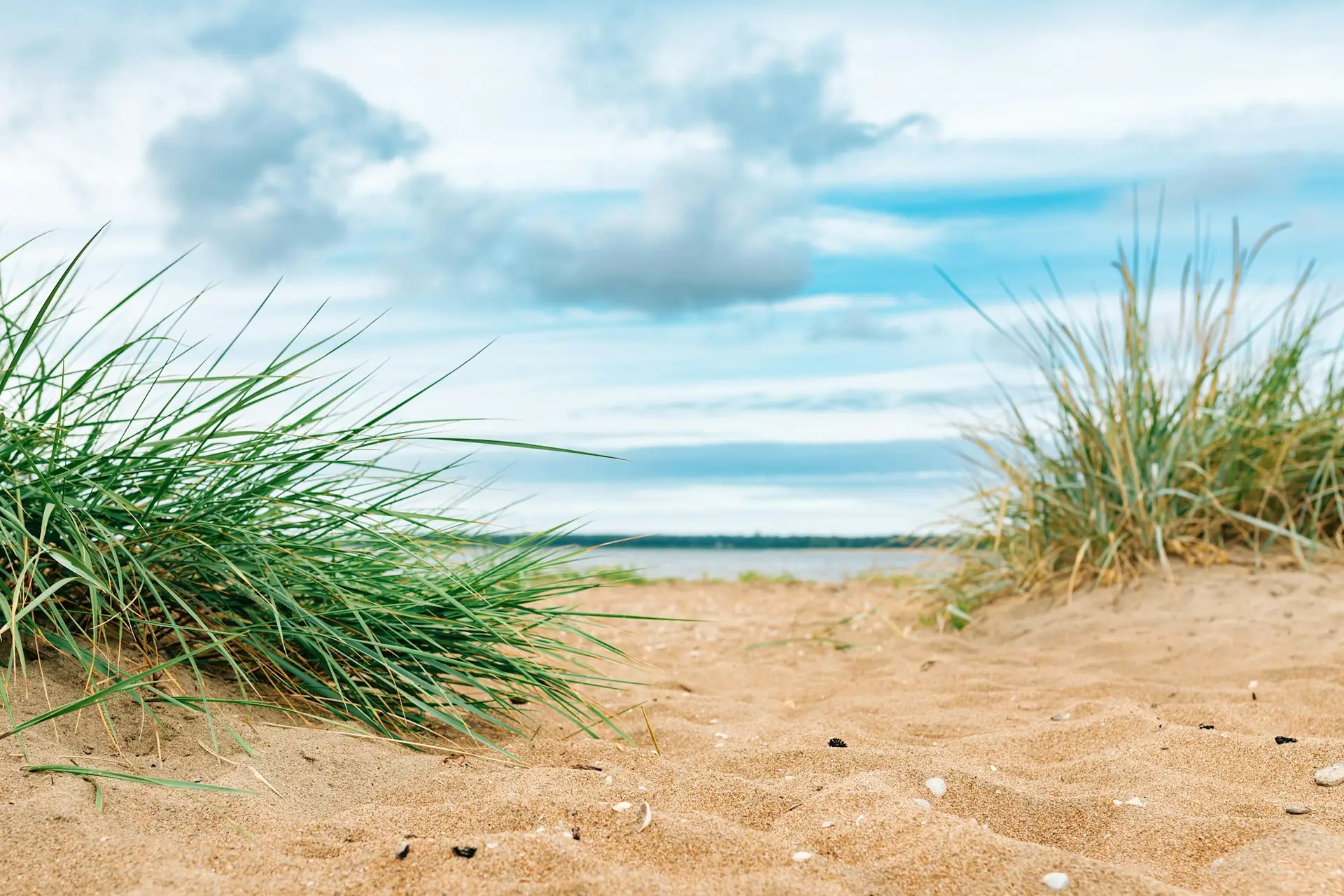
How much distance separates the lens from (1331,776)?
2207mm

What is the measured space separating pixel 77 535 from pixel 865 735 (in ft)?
6.20

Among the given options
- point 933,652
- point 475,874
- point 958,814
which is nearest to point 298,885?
point 475,874

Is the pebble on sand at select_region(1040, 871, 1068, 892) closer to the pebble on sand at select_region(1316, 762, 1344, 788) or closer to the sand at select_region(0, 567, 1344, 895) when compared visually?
the sand at select_region(0, 567, 1344, 895)

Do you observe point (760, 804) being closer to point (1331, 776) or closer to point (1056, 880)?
point (1056, 880)

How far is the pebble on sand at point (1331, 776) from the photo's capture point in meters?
2.20

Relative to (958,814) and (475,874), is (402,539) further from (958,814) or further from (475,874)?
(958,814)

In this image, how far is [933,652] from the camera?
4.28 metres

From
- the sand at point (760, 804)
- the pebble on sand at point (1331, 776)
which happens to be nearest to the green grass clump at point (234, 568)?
the sand at point (760, 804)

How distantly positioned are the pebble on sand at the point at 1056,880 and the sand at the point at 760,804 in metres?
0.01

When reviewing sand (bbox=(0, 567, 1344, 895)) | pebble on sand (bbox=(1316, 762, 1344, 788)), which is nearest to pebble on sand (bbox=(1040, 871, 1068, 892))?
sand (bbox=(0, 567, 1344, 895))

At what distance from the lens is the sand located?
1614 mm

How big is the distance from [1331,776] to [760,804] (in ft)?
4.20

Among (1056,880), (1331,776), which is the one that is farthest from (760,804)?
(1331,776)

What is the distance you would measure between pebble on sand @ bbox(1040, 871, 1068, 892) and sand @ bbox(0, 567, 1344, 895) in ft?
0.04
